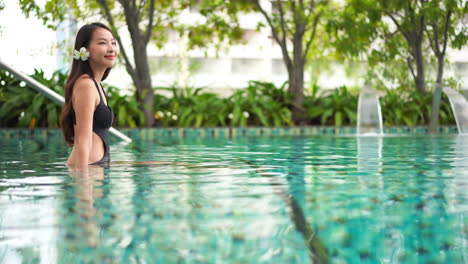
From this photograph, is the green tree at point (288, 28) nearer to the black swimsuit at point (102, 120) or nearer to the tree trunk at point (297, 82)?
the tree trunk at point (297, 82)

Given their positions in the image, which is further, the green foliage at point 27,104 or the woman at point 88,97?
the green foliage at point 27,104

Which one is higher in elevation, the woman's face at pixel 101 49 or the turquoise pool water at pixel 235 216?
the woman's face at pixel 101 49

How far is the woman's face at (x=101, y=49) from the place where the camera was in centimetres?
Answer: 428

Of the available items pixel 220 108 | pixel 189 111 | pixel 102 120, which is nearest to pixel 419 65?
pixel 220 108

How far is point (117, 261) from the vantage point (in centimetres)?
180

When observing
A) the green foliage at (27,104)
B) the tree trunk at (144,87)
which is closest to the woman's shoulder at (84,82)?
the green foliage at (27,104)

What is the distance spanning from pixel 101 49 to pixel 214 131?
8405mm

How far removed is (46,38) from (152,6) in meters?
3.32

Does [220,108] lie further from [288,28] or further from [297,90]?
[288,28]

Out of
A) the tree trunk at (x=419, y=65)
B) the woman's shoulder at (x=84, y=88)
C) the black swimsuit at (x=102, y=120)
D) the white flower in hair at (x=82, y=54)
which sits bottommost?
the black swimsuit at (x=102, y=120)

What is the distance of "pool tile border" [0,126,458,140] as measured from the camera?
40.1 feet

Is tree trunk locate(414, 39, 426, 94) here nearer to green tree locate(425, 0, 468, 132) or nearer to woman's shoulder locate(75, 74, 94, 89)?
green tree locate(425, 0, 468, 132)

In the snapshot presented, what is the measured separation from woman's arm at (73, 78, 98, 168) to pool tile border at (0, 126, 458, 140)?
24.4 ft

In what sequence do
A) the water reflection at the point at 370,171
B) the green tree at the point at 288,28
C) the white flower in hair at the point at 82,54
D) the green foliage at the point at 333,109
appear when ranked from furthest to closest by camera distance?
the green tree at the point at 288,28, the green foliage at the point at 333,109, the white flower in hair at the point at 82,54, the water reflection at the point at 370,171
